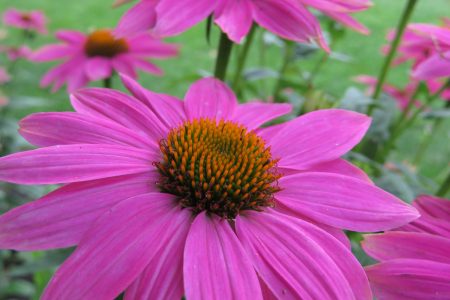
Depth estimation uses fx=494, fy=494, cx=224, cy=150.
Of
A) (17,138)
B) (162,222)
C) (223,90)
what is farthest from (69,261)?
(17,138)

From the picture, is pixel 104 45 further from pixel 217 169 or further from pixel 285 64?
pixel 217 169

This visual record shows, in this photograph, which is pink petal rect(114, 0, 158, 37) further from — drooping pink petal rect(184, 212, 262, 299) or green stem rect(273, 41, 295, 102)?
green stem rect(273, 41, 295, 102)

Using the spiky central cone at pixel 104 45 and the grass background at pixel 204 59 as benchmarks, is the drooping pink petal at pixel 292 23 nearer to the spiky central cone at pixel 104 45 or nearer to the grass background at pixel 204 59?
the spiky central cone at pixel 104 45

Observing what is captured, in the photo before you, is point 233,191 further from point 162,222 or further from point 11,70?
point 11,70

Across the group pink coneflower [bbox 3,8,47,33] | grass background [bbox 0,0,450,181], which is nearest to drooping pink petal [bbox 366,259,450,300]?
grass background [bbox 0,0,450,181]

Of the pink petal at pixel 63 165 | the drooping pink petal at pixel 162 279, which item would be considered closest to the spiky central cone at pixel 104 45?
the pink petal at pixel 63 165
